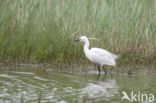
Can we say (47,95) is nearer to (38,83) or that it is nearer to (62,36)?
(38,83)

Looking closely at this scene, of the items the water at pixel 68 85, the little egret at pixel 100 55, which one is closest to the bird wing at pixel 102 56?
the little egret at pixel 100 55

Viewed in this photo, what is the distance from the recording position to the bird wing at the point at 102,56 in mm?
9773

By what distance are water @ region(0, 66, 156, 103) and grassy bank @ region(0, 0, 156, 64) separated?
0.59m

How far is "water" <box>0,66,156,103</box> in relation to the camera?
6.62m

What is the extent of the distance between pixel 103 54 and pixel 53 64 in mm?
1324

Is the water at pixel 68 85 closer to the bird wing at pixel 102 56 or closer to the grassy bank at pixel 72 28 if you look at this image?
the bird wing at pixel 102 56

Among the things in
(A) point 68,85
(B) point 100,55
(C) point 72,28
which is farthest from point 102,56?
(A) point 68,85

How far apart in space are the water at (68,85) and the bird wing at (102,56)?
1.11 feet

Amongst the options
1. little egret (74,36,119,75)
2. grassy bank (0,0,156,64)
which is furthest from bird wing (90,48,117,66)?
grassy bank (0,0,156,64)

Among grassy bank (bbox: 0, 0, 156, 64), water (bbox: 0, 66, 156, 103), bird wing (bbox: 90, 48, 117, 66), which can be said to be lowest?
water (bbox: 0, 66, 156, 103)

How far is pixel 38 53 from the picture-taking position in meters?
10.1

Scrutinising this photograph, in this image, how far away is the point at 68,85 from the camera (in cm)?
791

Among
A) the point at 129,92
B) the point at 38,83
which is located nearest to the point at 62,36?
the point at 38,83

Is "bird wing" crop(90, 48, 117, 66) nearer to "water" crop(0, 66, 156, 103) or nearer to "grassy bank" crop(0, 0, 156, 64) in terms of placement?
"water" crop(0, 66, 156, 103)
